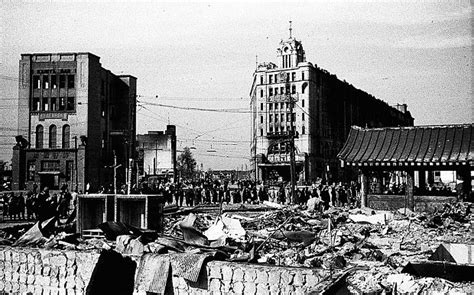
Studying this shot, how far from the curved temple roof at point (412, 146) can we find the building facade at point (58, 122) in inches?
1284

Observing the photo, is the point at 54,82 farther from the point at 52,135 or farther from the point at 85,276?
the point at 85,276

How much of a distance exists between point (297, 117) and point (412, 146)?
5784 centimetres

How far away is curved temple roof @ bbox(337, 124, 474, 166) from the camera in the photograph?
81.2 ft

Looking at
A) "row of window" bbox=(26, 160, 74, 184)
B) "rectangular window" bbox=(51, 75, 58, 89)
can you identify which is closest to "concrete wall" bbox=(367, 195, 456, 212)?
"row of window" bbox=(26, 160, 74, 184)

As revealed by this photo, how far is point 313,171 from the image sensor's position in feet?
269

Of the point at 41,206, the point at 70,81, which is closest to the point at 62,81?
the point at 70,81

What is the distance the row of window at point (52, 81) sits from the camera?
56.4m

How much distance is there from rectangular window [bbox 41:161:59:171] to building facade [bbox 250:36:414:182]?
35699 mm

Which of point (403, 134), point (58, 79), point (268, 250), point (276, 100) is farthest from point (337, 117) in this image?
point (268, 250)

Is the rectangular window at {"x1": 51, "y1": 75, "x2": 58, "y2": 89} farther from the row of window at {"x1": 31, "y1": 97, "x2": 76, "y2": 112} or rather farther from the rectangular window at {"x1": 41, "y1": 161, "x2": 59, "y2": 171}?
the rectangular window at {"x1": 41, "y1": 161, "x2": 59, "y2": 171}

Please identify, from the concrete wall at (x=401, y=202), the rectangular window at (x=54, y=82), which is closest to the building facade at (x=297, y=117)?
the rectangular window at (x=54, y=82)

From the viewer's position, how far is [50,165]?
55.3 meters

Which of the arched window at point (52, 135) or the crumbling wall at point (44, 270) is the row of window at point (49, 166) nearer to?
the arched window at point (52, 135)

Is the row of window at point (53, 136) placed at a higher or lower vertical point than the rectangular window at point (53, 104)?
lower
